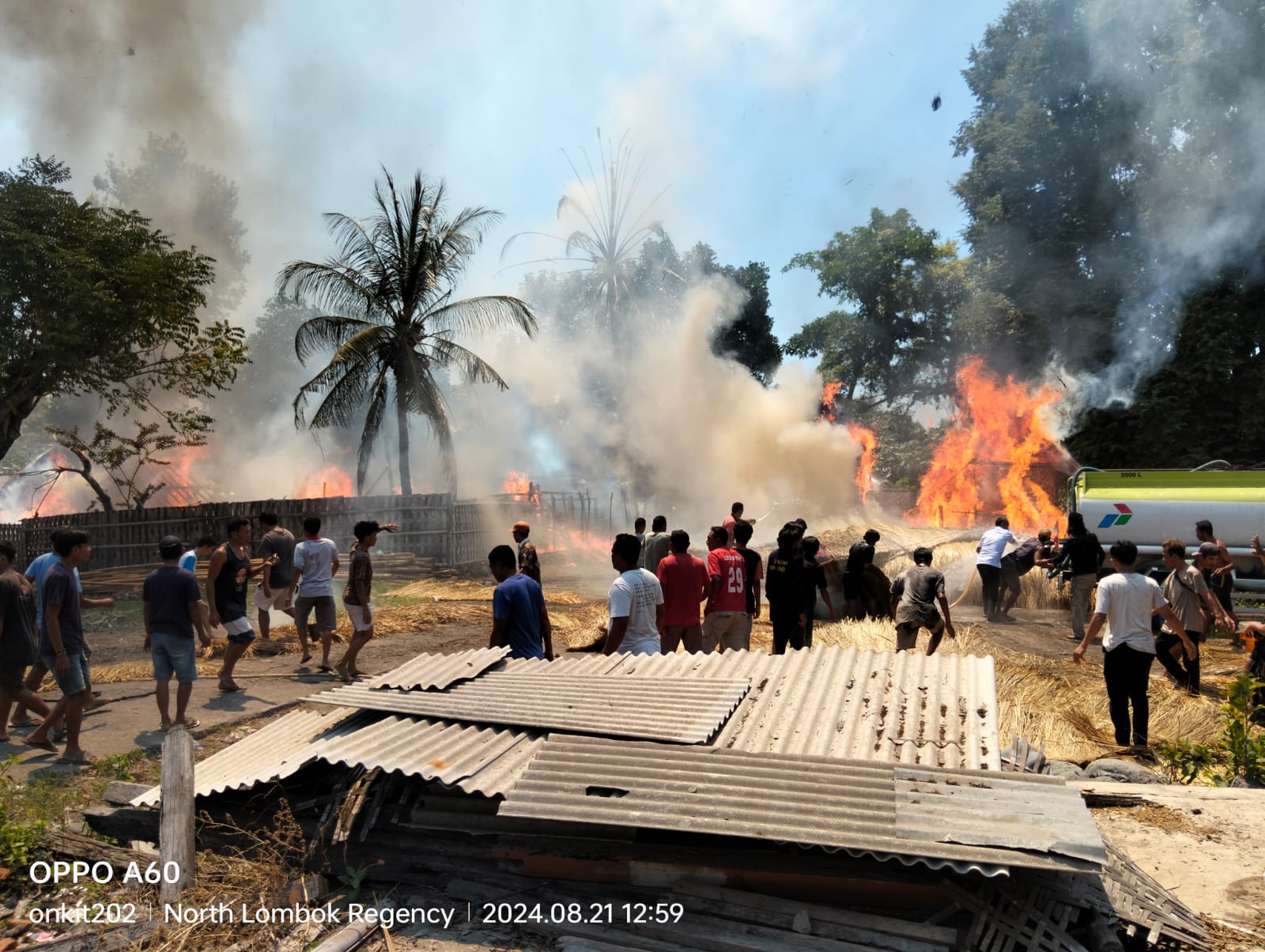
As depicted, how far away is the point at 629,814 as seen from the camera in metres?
3.48

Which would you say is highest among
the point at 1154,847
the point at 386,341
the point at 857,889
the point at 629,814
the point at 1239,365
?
the point at 386,341

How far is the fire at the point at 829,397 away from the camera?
34000mm

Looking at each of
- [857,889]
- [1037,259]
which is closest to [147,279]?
[857,889]

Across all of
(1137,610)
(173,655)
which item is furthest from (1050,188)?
(173,655)

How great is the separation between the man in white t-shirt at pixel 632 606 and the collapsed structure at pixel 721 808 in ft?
3.83

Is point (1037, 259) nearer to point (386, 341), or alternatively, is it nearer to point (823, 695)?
point (386, 341)

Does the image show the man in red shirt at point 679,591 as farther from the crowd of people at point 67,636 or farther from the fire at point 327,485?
the fire at point 327,485

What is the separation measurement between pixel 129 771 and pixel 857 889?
17.2 feet

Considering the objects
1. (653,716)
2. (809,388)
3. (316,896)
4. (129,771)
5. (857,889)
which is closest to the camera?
(857,889)

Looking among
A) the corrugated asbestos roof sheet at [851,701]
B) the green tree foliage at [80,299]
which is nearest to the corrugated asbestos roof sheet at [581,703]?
the corrugated asbestos roof sheet at [851,701]

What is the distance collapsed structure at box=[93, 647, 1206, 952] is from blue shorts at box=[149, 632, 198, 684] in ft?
6.25

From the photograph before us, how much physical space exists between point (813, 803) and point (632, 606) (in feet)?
9.59

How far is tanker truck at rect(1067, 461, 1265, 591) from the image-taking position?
1296 cm

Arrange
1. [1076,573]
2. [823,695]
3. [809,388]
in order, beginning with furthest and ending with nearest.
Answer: [809,388] < [1076,573] < [823,695]
